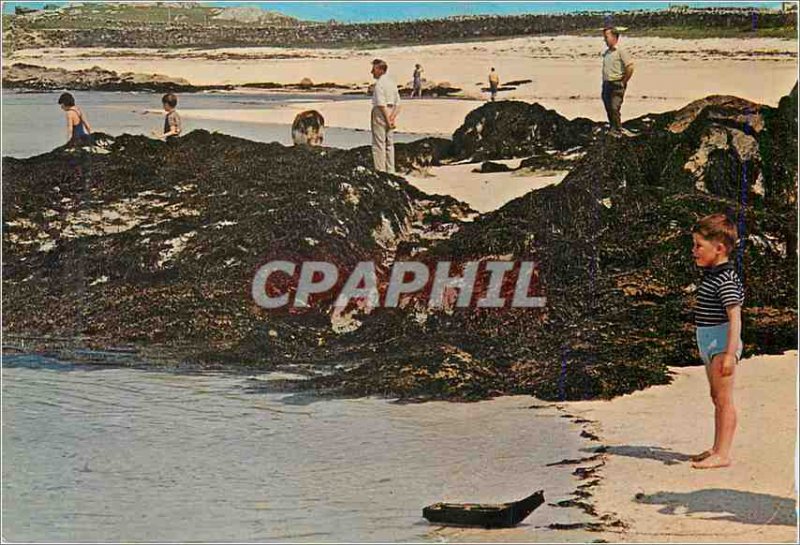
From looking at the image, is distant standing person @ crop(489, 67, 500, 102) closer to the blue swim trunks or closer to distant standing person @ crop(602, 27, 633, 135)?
distant standing person @ crop(602, 27, 633, 135)

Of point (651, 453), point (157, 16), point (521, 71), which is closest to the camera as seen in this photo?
point (651, 453)

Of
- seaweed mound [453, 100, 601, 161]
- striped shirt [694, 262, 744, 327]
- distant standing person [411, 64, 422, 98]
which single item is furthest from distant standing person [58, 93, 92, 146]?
striped shirt [694, 262, 744, 327]

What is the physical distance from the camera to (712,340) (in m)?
4.44

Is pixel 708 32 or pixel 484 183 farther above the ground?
pixel 708 32

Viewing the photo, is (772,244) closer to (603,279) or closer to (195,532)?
(603,279)

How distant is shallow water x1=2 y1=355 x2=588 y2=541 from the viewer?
4.42 m

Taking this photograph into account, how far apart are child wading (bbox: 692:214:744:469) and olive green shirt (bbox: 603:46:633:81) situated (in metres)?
0.69

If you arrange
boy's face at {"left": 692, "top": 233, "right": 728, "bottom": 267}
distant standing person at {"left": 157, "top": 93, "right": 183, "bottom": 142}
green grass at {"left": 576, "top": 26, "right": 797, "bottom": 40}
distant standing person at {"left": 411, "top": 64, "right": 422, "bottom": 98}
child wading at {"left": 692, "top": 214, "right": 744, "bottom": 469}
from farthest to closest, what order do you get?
distant standing person at {"left": 157, "top": 93, "right": 183, "bottom": 142}
distant standing person at {"left": 411, "top": 64, "right": 422, "bottom": 98}
green grass at {"left": 576, "top": 26, "right": 797, "bottom": 40}
boy's face at {"left": 692, "top": 233, "right": 728, "bottom": 267}
child wading at {"left": 692, "top": 214, "right": 744, "bottom": 469}

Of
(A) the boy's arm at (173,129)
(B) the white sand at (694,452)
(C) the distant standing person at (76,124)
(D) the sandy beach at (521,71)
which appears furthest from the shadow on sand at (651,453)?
(C) the distant standing person at (76,124)

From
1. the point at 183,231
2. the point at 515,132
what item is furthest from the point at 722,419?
the point at 183,231

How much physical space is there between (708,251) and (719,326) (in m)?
0.29

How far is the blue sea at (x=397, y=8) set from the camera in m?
4.96

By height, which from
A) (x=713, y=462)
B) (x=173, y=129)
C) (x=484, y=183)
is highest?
(x=173, y=129)

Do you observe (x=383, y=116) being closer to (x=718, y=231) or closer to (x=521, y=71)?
(x=521, y=71)
